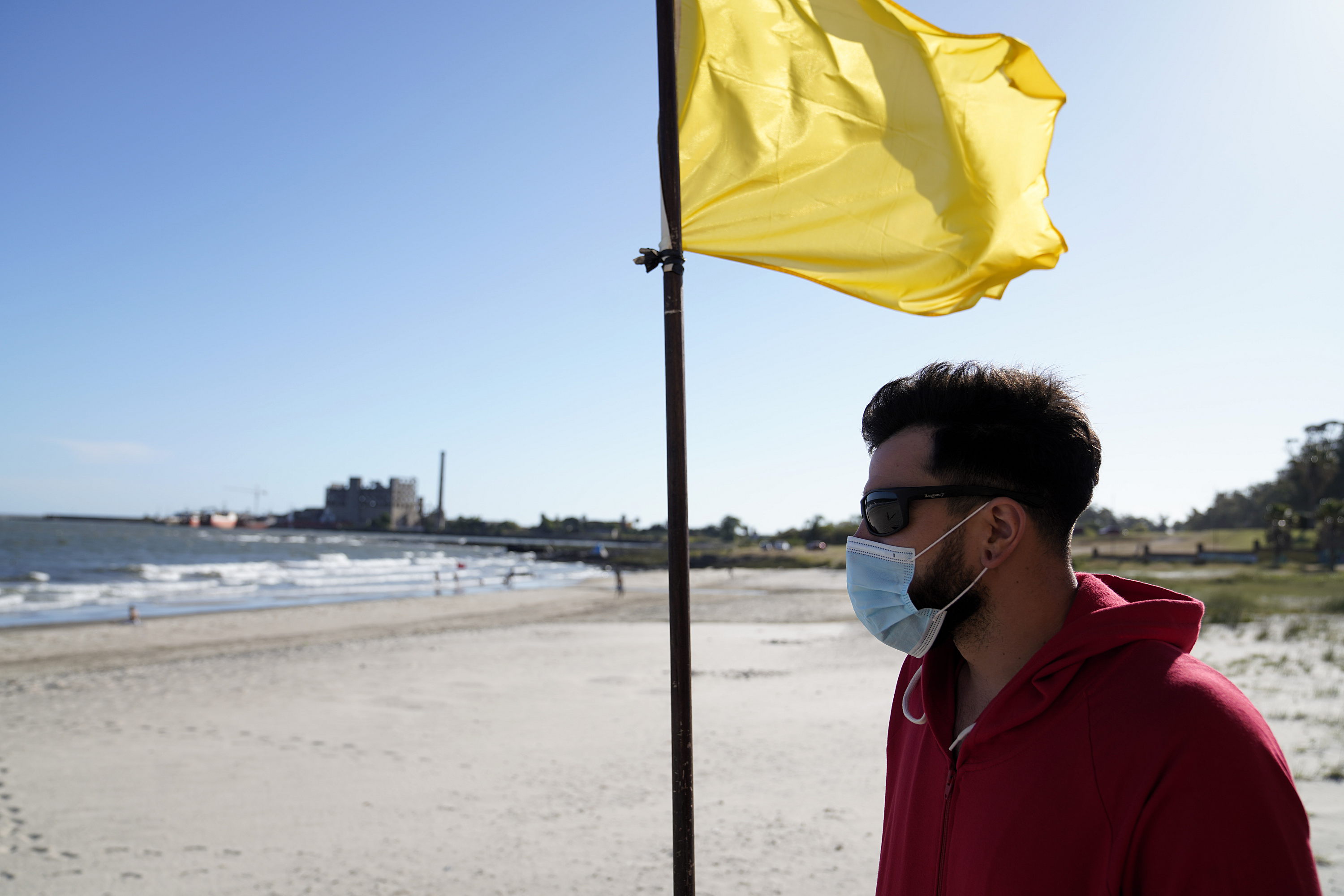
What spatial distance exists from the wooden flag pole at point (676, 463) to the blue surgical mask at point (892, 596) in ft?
1.57

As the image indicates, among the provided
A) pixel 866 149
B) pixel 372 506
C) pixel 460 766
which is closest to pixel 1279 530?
pixel 460 766

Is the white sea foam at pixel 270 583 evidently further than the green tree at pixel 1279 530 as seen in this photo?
No

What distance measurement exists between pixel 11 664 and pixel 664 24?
66.9 feet

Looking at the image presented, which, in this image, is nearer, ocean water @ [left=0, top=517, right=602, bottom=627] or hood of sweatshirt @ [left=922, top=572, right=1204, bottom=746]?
hood of sweatshirt @ [left=922, top=572, right=1204, bottom=746]

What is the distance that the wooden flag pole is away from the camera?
2.41m

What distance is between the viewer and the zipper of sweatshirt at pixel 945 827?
1.86 m

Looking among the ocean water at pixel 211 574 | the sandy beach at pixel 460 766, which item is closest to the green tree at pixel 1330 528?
the sandy beach at pixel 460 766

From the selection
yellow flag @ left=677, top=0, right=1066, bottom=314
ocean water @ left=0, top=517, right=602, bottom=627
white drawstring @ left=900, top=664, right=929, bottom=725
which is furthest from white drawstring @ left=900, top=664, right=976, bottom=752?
ocean water @ left=0, top=517, right=602, bottom=627

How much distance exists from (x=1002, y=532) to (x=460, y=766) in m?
8.37

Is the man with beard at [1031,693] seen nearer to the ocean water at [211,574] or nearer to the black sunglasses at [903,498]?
the black sunglasses at [903,498]

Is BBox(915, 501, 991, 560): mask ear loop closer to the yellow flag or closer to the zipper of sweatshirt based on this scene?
the zipper of sweatshirt

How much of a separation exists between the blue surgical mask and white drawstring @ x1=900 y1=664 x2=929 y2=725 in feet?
0.27

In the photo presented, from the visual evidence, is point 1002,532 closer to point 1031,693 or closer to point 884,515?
point 884,515

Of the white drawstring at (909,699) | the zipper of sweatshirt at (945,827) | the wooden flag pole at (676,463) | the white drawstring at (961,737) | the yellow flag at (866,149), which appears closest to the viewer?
the zipper of sweatshirt at (945,827)
